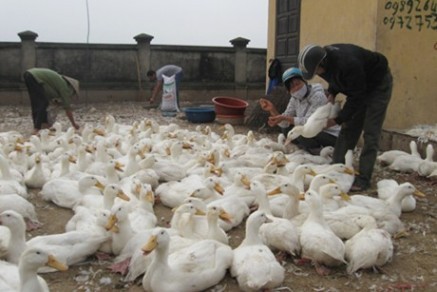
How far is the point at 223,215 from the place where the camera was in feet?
11.6

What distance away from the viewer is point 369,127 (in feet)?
16.0

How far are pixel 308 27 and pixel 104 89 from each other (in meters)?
7.75

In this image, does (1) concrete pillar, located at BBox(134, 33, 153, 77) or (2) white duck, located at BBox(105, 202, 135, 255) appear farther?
(1) concrete pillar, located at BBox(134, 33, 153, 77)

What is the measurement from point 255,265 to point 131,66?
1253cm

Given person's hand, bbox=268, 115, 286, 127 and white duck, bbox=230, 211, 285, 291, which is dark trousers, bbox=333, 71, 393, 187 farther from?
white duck, bbox=230, 211, 285, 291

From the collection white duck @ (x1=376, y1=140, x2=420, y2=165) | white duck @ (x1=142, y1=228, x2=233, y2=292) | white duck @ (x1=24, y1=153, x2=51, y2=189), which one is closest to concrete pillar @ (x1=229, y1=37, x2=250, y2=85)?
white duck @ (x1=376, y1=140, x2=420, y2=165)

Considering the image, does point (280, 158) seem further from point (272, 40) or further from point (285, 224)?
point (272, 40)

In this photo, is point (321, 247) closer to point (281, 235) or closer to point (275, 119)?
point (281, 235)

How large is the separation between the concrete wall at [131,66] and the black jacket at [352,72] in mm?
10436

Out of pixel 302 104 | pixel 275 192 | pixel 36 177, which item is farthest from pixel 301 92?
pixel 36 177

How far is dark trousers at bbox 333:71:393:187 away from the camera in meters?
4.82

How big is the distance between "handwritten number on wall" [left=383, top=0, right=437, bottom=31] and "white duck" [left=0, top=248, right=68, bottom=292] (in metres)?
5.72

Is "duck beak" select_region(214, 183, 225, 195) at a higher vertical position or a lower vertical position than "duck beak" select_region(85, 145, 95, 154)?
lower

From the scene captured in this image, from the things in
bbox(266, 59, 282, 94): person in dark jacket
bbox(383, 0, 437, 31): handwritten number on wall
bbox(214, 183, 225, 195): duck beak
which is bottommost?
bbox(214, 183, 225, 195): duck beak
